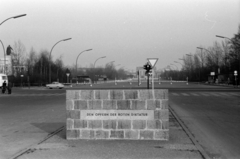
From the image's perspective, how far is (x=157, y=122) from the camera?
8367mm

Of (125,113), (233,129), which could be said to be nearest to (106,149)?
(125,113)

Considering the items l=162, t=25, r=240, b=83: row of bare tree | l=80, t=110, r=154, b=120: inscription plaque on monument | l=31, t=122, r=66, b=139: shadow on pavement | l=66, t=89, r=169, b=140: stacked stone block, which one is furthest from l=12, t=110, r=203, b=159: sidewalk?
l=162, t=25, r=240, b=83: row of bare tree

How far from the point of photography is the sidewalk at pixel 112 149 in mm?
6727

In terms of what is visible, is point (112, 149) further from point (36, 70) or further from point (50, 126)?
point (36, 70)

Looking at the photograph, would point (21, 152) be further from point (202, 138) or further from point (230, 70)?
point (230, 70)

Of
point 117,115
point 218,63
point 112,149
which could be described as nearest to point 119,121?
point 117,115

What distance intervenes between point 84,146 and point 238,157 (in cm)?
367

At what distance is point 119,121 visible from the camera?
848 cm

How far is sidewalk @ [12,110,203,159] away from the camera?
673 centimetres

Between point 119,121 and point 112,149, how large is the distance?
4.11 ft

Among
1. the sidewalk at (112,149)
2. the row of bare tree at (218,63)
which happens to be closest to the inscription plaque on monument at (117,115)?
the sidewalk at (112,149)

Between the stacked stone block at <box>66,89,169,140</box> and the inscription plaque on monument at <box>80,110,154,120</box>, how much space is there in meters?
0.08

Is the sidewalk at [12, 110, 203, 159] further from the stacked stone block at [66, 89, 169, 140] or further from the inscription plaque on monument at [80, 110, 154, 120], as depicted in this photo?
the inscription plaque on monument at [80, 110, 154, 120]

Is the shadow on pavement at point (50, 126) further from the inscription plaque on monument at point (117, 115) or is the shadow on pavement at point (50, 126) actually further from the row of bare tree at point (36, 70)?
the row of bare tree at point (36, 70)
